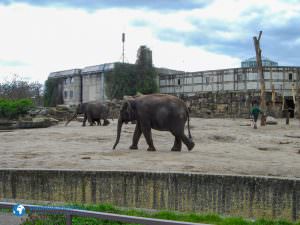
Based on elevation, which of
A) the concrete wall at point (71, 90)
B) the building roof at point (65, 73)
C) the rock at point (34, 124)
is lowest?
the rock at point (34, 124)

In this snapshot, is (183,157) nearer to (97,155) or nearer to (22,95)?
(97,155)

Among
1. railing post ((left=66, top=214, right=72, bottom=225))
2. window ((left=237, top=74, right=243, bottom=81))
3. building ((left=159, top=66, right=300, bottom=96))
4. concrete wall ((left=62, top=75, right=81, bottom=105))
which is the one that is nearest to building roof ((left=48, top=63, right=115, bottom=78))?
concrete wall ((left=62, top=75, right=81, bottom=105))

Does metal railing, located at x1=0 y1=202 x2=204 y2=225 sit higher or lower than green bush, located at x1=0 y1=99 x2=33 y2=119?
lower

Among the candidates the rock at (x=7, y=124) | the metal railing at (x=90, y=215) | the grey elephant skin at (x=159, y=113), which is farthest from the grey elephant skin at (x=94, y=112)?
the metal railing at (x=90, y=215)

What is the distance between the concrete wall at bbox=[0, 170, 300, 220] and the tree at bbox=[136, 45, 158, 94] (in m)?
50.3

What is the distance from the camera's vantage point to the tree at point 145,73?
59781mm

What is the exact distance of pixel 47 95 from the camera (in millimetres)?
68125

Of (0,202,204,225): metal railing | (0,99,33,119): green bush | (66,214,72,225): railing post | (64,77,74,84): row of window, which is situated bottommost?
(66,214,72,225): railing post

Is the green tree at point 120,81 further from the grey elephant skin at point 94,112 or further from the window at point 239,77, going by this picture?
the grey elephant skin at point 94,112

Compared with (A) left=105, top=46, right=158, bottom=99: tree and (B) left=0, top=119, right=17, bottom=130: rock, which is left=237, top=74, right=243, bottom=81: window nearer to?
(A) left=105, top=46, right=158, bottom=99: tree

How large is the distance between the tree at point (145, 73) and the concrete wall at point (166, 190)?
165 ft

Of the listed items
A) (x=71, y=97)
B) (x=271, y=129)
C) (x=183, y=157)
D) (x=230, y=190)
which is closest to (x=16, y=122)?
(x=271, y=129)

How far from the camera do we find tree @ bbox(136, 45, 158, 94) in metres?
59.8

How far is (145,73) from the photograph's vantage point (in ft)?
199
